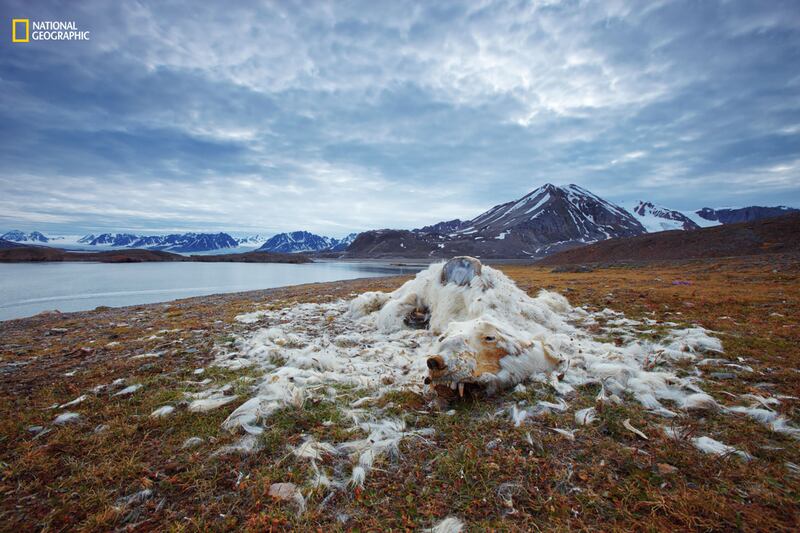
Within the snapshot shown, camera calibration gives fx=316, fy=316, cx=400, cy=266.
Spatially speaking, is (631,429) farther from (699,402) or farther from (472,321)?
(472,321)

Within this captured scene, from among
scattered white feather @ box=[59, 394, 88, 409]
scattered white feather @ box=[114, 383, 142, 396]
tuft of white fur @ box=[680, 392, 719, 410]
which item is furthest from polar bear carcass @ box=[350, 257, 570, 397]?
scattered white feather @ box=[59, 394, 88, 409]

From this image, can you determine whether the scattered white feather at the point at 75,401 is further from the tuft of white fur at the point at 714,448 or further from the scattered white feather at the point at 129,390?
the tuft of white fur at the point at 714,448

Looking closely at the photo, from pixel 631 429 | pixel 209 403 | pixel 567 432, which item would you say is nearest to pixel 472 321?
pixel 567 432

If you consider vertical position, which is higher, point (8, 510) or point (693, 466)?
point (693, 466)

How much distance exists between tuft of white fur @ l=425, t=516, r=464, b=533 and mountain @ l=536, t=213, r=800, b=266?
4186cm

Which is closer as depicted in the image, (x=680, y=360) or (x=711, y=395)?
(x=711, y=395)

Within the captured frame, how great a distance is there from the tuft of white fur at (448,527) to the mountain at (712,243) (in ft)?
137

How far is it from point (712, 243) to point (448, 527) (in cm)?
5354

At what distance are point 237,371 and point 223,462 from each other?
2513 mm

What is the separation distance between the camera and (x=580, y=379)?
4402mm

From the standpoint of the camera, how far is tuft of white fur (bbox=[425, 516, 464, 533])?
2137 millimetres

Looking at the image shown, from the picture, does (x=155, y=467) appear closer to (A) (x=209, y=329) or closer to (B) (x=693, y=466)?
(B) (x=693, y=466)

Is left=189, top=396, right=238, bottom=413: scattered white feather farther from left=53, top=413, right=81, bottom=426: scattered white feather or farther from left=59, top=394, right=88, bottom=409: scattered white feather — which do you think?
left=59, top=394, right=88, bottom=409: scattered white feather

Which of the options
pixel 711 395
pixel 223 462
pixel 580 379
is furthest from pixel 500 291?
pixel 223 462
